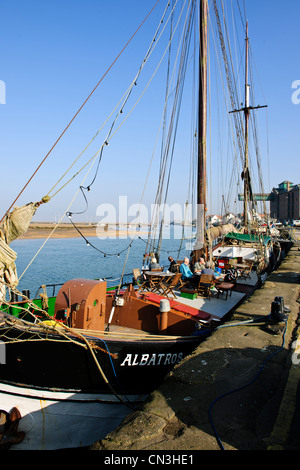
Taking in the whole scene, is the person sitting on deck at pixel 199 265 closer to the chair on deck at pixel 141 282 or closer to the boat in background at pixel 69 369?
the chair on deck at pixel 141 282

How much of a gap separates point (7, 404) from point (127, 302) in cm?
357

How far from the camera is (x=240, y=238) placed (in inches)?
660

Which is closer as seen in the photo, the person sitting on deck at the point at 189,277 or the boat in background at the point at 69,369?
the boat in background at the point at 69,369

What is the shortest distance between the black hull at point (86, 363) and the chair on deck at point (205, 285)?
2.85m

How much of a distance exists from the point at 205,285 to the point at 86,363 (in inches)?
179

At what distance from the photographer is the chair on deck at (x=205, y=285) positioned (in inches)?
360

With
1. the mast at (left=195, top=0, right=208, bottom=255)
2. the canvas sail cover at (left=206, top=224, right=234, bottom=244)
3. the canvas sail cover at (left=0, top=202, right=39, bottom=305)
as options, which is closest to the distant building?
the canvas sail cover at (left=206, top=224, right=234, bottom=244)

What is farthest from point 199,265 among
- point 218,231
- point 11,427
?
point 11,427

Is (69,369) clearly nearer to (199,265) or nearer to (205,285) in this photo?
(205,285)

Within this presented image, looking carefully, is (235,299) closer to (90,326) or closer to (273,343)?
(273,343)


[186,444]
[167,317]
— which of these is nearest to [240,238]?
[167,317]

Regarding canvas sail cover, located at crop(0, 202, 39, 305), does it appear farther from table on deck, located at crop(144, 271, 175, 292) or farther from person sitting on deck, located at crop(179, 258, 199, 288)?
person sitting on deck, located at crop(179, 258, 199, 288)

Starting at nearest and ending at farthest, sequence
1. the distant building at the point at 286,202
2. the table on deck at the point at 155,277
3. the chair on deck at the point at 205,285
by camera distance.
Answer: the chair on deck at the point at 205,285 < the table on deck at the point at 155,277 < the distant building at the point at 286,202

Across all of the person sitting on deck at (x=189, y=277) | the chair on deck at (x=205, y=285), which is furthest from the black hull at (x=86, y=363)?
the person sitting on deck at (x=189, y=277)
